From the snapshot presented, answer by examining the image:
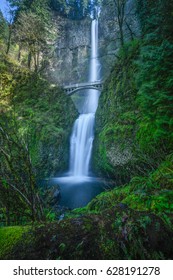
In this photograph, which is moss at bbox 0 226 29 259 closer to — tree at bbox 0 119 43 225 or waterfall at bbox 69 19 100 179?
tree at bbox 0 119 43 225

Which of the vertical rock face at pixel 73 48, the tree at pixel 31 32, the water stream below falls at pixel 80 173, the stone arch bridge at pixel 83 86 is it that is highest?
the vertical rock face at pixel 73 48

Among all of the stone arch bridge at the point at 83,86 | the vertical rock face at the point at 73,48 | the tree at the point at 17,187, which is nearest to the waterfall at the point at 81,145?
the stone arch bridge at the point at 83,86

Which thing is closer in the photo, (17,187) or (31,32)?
(17,187)

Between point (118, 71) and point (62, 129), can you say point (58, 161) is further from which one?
point (118, 71)

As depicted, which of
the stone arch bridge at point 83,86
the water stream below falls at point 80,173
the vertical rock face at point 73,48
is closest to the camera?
the water stream below falls at point 80,173

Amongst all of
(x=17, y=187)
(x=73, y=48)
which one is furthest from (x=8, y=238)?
(x=73, y=48)

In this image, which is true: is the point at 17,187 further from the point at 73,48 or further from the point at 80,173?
the point at 73,48

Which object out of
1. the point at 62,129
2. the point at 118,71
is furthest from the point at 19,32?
the point at 118,71

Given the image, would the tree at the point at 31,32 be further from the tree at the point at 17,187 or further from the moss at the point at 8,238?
the moss at the point at 8,238

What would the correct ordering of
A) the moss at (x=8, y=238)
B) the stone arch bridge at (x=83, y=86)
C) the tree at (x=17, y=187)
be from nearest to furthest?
the moss at (x=8, y=238), the tree at (x=17, y=187), the stone arch bridge at (x=83, y=86)

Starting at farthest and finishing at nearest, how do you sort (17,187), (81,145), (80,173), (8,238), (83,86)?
(83,86)
(81,145)
(80,173)
(17,187)
(8,238)
